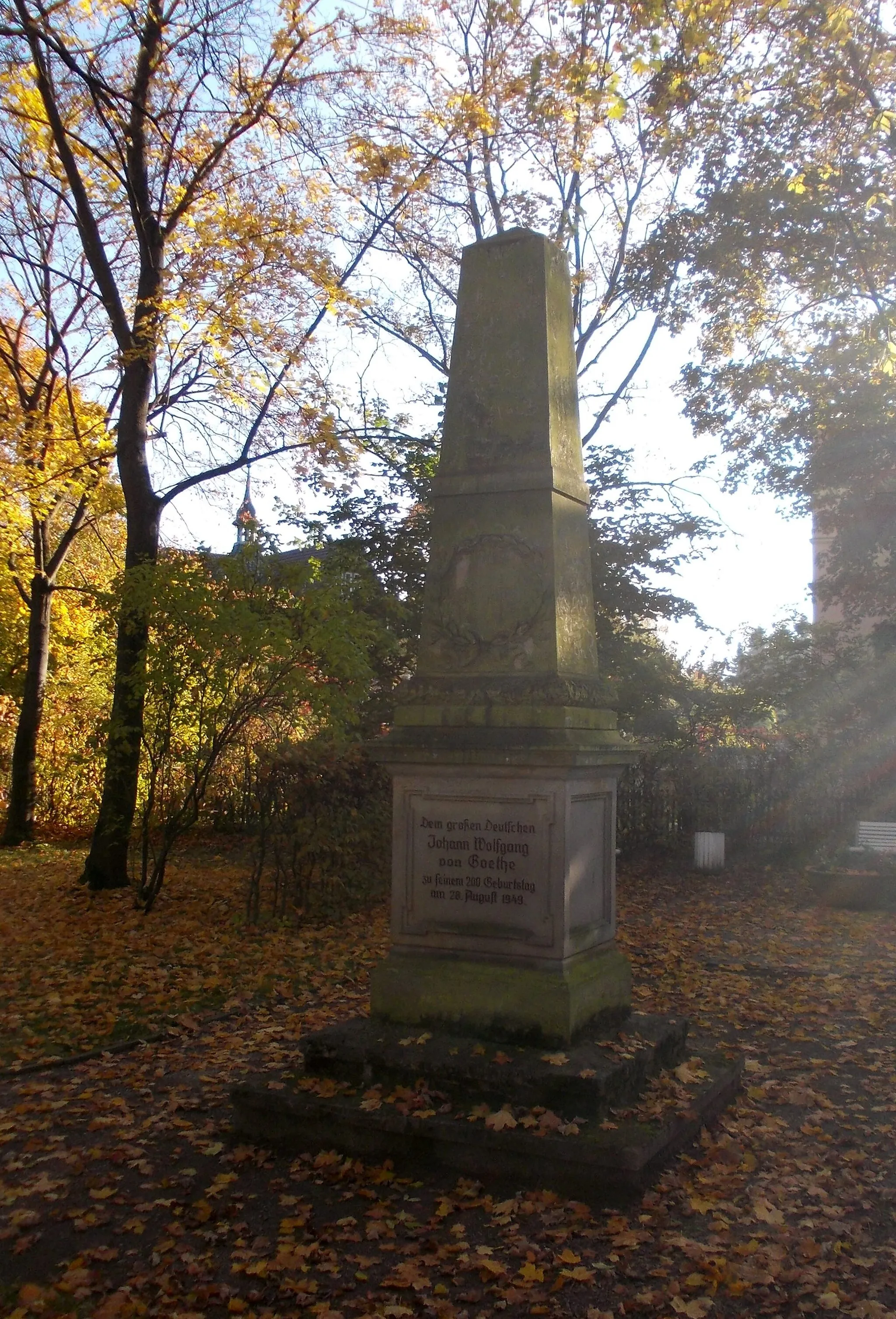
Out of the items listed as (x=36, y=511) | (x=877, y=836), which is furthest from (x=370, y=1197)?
(x=36, y=511)

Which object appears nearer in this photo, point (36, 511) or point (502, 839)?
point (502, 839)

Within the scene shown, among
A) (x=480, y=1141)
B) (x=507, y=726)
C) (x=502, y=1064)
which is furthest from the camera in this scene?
(x=507, y=726)

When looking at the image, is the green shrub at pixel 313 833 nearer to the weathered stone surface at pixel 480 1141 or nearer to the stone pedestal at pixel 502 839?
the stone pedestal at pixel 502 839

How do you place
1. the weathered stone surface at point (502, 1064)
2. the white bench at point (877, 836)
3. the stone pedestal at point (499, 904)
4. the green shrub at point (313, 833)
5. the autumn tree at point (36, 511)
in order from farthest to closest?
1. the autumn tree at point (36, 511)
2. the white bench at point (877, 836)
3. the green shrub at point (313, 833)
4. the stone pedestal at point (499, 904)
5. the weathered stone surface at point (502, 1064)

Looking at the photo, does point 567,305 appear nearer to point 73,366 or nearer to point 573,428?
point 573,428

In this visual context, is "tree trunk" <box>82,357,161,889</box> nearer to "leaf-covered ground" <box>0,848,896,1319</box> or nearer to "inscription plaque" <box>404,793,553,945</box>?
"leaf-covered ground" <box>0,848,896,1319</box>

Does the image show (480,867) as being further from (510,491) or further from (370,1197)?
(510,491)

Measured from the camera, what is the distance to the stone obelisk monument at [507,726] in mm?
5105

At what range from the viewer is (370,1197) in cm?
430

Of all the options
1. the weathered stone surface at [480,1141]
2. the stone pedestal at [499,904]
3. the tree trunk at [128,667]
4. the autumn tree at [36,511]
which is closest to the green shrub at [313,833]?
the tree trunk at [128,667]

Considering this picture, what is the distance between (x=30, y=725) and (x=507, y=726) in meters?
13.3

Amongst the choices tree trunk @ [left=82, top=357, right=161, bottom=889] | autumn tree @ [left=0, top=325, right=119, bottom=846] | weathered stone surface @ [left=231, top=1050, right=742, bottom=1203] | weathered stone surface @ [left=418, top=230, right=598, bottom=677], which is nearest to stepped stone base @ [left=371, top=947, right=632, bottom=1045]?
weathered stone surface @ [left=231, top=1050, right=742, bottom=1203]

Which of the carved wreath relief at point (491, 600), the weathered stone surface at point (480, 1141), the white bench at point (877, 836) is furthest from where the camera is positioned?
the white bench at point (877, 836)

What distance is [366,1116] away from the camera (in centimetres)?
465
